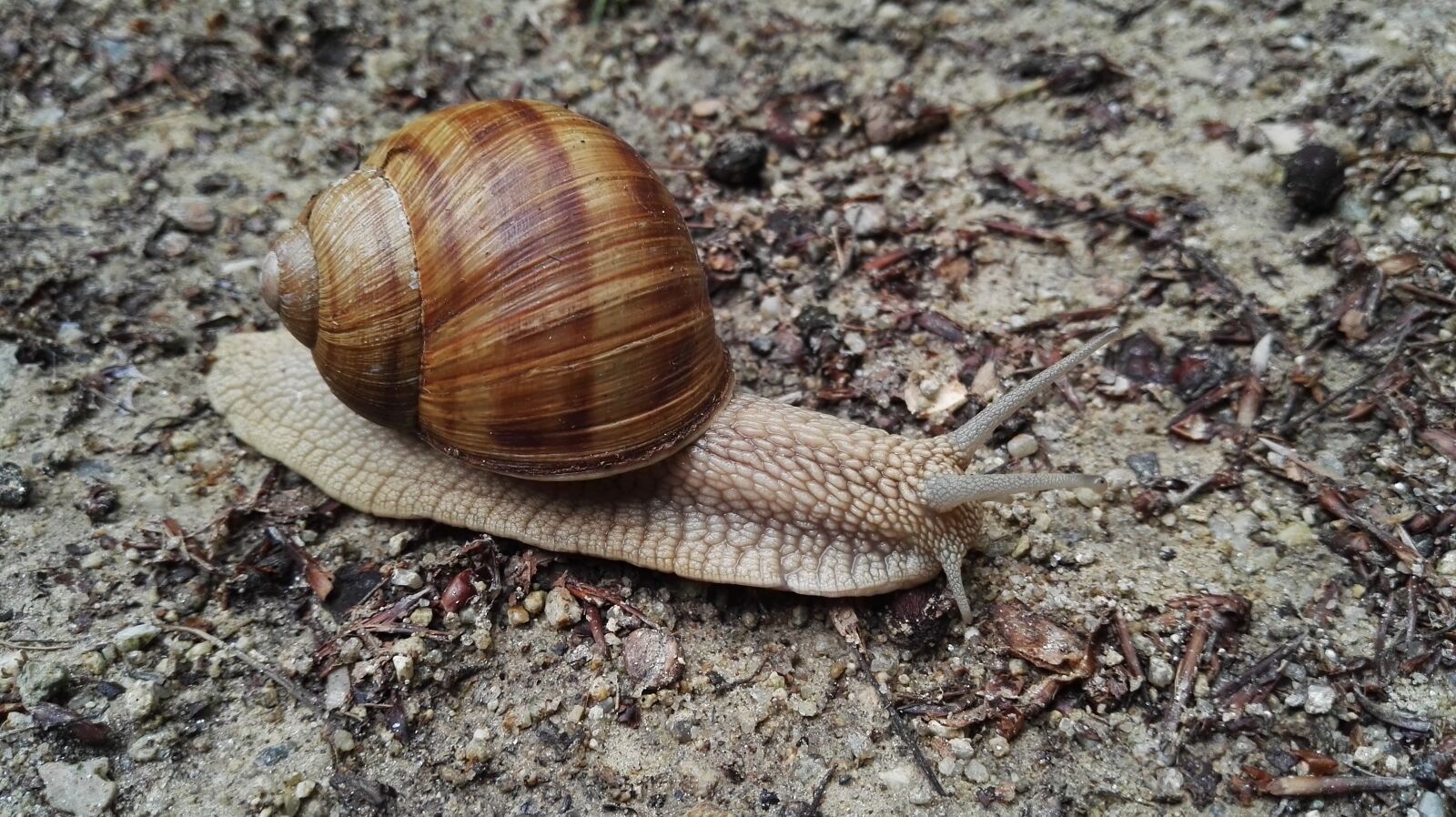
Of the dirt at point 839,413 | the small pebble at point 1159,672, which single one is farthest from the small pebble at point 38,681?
the small pebble at point 1159,672

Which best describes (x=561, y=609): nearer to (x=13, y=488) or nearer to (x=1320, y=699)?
(x=13, y=488)

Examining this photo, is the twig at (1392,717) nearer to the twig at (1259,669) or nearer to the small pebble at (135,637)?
the twig at (1259,669)

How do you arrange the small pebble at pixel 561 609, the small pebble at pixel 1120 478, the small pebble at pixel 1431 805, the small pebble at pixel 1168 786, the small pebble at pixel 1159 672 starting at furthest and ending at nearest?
the small pebble at pixel 1120 478, the small pebble at pixel 561 609, the small pebble at pixel 1159 672, the small pebble at pixel 1168 786, the small pebble at pixel 1431 805

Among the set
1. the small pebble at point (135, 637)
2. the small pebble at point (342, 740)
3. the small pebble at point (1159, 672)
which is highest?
the small pebble at point (1159, 672)

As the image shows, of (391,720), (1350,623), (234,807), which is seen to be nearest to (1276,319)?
(1350,623)

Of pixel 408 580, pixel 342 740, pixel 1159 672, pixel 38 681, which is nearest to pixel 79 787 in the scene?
pixel 38 681

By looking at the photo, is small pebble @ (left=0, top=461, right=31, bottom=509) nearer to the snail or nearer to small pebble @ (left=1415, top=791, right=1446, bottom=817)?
the snail
